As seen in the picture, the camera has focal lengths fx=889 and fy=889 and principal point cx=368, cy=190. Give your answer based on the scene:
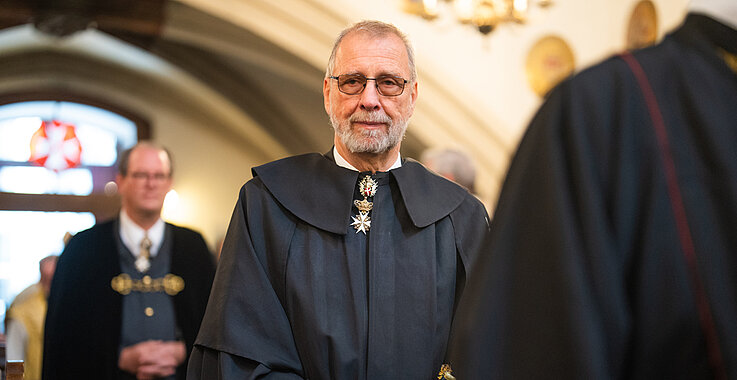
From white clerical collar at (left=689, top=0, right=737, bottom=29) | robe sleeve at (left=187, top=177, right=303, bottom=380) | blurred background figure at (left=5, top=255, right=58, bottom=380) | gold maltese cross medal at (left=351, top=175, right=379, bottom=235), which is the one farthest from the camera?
blurred background figure at (left=5, top=255, right=58, bottom=380)

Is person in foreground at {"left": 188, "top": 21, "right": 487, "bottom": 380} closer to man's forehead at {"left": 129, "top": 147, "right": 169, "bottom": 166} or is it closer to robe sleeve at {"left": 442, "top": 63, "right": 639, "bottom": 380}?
robe sleeve at {"left": 442, "top": 63, "right": 639, "bottom": 380}

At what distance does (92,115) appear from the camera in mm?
14820

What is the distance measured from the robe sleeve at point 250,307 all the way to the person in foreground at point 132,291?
1542 mm

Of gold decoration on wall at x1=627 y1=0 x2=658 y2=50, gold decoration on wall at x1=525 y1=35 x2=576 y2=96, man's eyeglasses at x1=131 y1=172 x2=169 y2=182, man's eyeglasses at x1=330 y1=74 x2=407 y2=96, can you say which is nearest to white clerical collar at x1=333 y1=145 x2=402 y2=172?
man's eyeglasses at x1=330 y1=74 x2=407 y2=96

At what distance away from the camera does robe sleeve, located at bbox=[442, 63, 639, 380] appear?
49.1 inches

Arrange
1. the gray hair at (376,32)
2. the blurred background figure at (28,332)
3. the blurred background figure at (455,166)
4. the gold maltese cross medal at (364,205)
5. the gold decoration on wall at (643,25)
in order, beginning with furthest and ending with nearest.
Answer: the gold decoration on wall at (643,25) → the blurred background figure at (28,332) → the blurred background figure at (455,166) → the gray hair at (376,32) → the gold maltese cross medal at (364,205)

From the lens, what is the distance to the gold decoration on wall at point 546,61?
8758 mm

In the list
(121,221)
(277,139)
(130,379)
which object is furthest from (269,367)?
(277,139)

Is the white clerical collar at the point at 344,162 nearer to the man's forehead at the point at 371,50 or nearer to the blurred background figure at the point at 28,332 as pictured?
the man's forehead at the point at 371,50

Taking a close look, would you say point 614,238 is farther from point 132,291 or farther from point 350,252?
point 132,291

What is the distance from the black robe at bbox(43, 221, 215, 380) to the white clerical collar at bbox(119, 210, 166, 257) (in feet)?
0.21

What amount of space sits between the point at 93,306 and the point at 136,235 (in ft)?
1.39

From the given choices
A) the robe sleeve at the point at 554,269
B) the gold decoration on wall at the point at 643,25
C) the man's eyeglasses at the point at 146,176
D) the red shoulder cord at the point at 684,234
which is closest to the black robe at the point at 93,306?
the man's eyeglasses at the point at 146,176

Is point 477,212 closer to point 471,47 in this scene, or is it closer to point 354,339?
point 354,339
